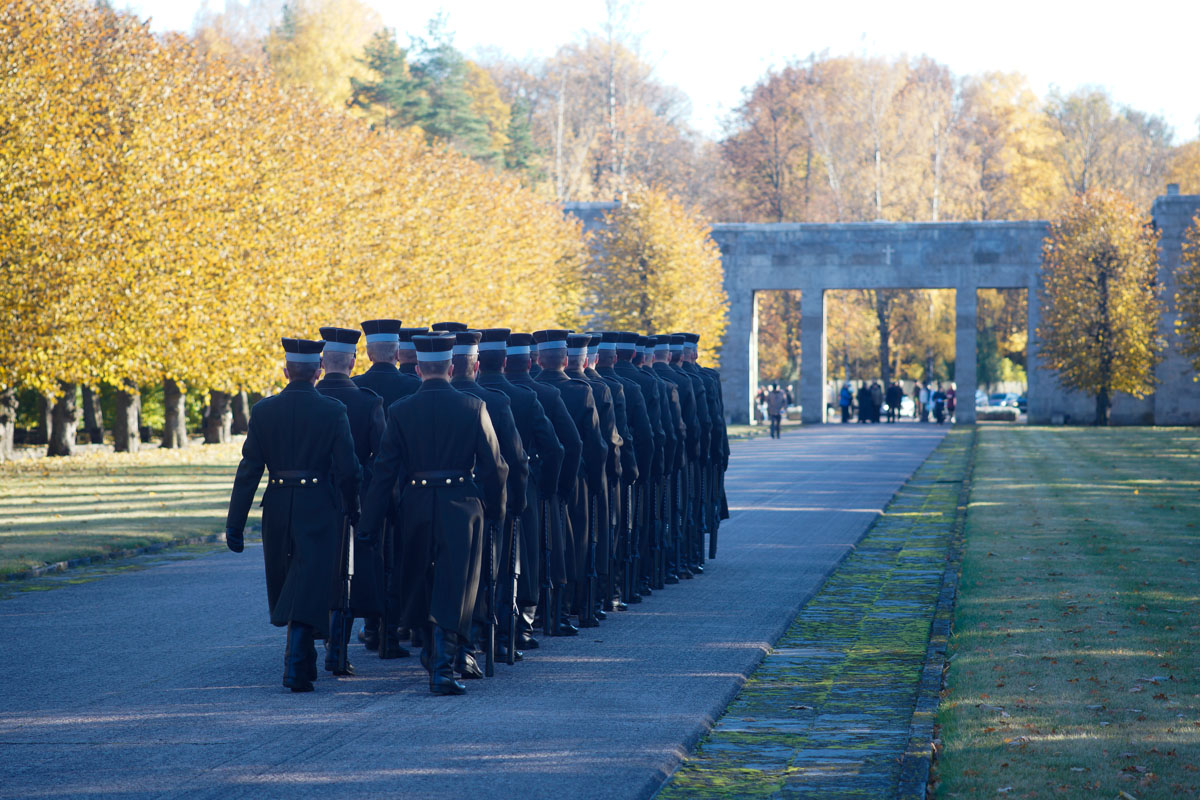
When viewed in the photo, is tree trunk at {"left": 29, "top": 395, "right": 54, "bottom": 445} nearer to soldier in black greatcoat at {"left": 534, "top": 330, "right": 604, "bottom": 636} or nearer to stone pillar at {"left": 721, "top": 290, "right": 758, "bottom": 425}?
stone pillar at {"left": 721, "top": 290, "right": 758, "bottom": 425}

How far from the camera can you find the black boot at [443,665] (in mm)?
9078

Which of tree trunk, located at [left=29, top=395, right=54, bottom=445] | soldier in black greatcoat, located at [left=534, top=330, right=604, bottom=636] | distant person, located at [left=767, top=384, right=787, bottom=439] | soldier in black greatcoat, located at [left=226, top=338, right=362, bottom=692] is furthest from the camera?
distant person, located at [left=767, top=384, right=787, bottom=439]

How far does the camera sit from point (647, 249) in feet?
172

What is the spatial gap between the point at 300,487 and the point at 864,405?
5228 centimetres

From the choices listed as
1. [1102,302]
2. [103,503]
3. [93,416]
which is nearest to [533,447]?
[103,503]

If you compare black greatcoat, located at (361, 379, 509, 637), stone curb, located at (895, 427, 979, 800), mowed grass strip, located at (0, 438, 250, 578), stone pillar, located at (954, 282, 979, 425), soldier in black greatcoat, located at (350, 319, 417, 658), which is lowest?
stone curb, located at (895, 427, 979, 800)

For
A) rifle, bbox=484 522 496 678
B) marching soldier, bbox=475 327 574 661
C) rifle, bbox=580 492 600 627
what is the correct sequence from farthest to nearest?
rifle, bbox=580 492 600 627 → marching soldier, bbox=475 327 574 661 → rifle, bbox=484 522 496 678

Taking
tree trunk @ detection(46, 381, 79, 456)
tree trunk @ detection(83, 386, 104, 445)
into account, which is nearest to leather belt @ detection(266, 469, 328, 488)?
tree trunk @ detection(46, 381, 79, 456)

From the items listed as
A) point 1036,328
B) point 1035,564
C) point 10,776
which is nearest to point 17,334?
point 1035,564

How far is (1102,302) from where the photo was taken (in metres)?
55.6

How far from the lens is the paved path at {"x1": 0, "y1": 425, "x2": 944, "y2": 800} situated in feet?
23.4

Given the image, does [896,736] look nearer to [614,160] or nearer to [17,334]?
[17,334]

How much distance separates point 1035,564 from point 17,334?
18328mm

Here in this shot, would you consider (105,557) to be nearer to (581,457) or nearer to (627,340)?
(627,340)
